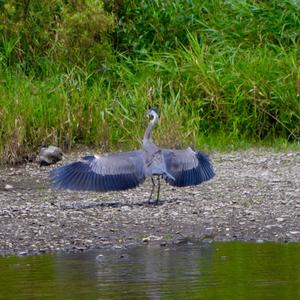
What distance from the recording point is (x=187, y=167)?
9.74 meters

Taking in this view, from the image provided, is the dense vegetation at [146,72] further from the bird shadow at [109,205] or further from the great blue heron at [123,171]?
the great blue heron at [123,171]

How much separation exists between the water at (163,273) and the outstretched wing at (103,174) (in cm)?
126

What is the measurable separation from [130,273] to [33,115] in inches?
219

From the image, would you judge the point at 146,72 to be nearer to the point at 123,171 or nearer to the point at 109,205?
the point at 109,205

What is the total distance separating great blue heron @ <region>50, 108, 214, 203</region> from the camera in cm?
951

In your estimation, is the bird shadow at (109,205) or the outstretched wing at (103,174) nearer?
the outstretched wing at (103,174)

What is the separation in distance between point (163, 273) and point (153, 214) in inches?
82.4

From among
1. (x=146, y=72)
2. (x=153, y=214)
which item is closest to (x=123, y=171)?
(x=153, y=214)

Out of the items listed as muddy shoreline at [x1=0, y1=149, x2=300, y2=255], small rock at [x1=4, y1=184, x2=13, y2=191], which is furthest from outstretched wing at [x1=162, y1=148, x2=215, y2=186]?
small rock at [x1=4, y1=184, x2=13, y2=191]

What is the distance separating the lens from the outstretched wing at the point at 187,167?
31.7 feet

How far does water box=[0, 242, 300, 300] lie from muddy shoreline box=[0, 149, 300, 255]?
0.36 metres

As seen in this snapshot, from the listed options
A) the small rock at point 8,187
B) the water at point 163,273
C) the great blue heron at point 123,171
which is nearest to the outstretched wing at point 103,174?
the great blue heron at point 123,171

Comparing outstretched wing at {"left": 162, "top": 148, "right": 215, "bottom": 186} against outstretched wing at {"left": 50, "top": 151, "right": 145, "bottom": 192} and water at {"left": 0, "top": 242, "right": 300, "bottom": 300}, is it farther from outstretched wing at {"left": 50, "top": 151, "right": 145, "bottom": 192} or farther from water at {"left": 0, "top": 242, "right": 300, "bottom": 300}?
water at {"left": 0, "top": 242, "right": 300, "bottom": 300}

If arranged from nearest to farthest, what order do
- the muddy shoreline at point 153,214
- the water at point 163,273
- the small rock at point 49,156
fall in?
1. the water at point 163,273
2. the muddy shoreline at point 153,214
3. the small rock at point 49,156
